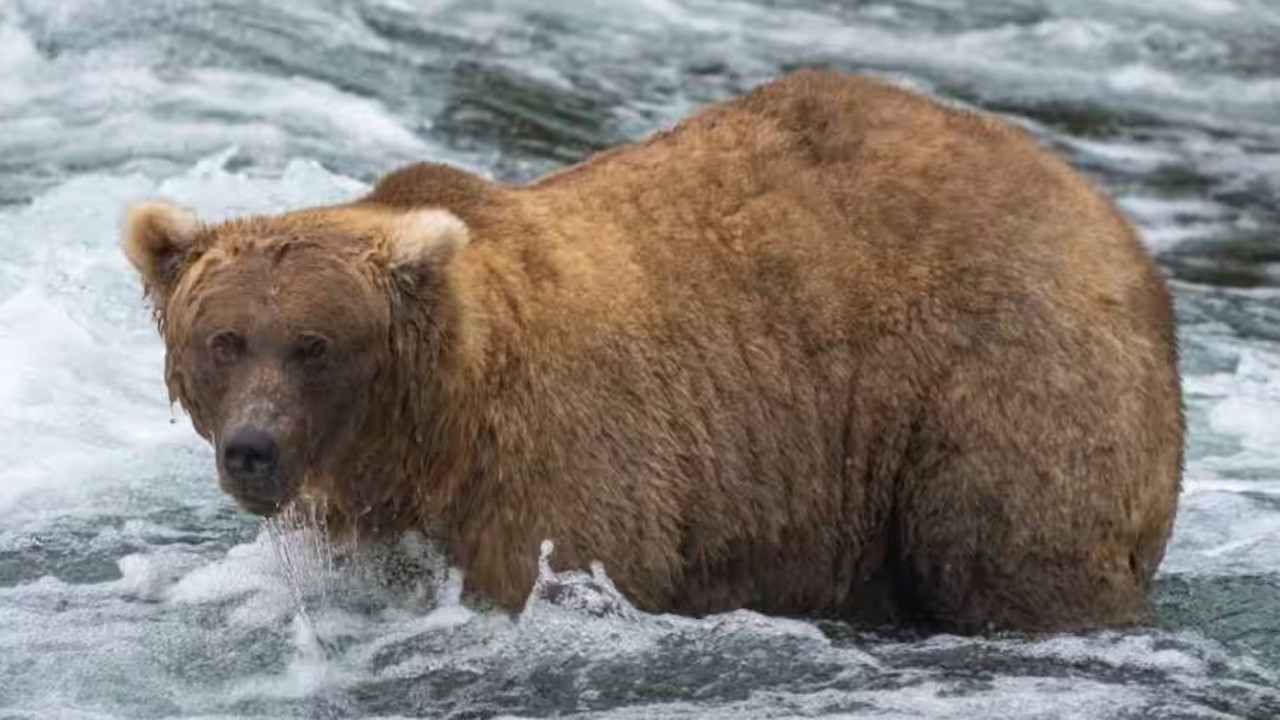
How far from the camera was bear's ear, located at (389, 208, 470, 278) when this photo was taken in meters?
6.76

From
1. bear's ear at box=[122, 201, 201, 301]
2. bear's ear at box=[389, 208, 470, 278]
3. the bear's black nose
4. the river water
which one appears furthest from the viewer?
the river water

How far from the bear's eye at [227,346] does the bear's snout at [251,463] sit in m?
0.21

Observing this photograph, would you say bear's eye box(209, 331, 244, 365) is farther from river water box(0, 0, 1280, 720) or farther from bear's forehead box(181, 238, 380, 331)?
river water box(0, 0, 1280, 720)

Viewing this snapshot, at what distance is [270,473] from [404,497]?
58 centimetres

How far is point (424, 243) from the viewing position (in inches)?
266

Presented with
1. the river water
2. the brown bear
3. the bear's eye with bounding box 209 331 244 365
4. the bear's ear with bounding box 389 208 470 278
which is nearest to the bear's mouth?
the brown bear

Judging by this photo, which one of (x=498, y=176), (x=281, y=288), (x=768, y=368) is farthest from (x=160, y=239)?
(x=498, y=176)

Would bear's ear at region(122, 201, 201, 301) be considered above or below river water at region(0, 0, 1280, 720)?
above

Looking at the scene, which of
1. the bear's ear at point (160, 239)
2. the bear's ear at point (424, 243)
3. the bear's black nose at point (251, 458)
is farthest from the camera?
the bear's ear at point (160, 239)

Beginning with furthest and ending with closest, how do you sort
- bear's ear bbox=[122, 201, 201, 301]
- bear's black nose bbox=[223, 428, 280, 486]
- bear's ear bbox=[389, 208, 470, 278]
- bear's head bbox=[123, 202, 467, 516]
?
bear's ear bbox=[122, 201, 201, 301] → bear's ear bbox=[389, 208, 470, 278] → bear's head bbox=[123, 202, 467, 516] → bear's black nose bbox=[223, 428, 280, 486]

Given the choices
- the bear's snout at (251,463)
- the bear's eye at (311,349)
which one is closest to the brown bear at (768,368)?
the bear's eye at (311,349)

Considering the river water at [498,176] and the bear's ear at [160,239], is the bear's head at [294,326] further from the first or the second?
the river water at [498,176]

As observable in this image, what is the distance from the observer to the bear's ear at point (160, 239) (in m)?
6.91

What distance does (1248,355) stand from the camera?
437 inches
